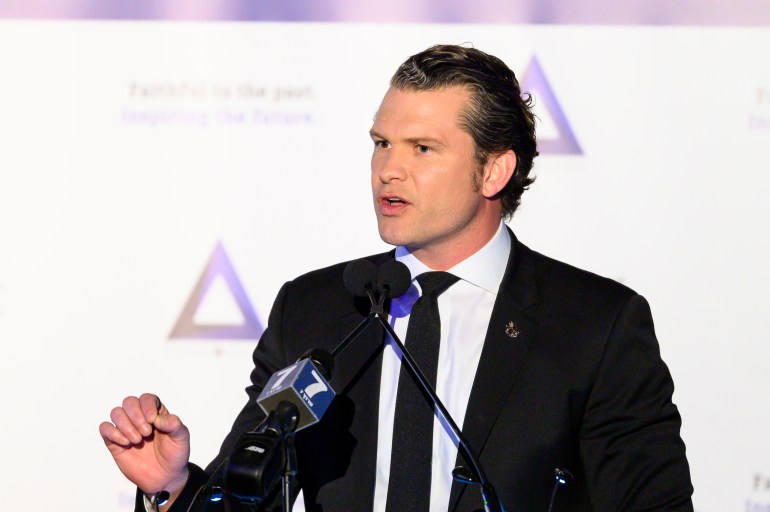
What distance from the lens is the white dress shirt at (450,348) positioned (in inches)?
96.1

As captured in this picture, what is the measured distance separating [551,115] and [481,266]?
0.91m

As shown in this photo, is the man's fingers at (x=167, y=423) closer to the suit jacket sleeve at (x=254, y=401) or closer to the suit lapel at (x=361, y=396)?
the suit jacket sleeve at (x=254, y=401)

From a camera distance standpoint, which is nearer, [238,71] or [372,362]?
[372,362]

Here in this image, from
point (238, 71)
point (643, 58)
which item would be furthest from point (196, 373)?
point (643, 58)

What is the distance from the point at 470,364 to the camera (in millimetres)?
2533

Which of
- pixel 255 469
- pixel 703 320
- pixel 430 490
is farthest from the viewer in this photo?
pixel 703 320

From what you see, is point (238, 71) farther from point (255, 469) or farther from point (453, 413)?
point (255, 469)

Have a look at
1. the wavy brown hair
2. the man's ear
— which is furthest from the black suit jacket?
the wavy brown hair

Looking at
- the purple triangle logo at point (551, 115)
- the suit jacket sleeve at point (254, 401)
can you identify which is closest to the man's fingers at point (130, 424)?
the suit jacket sleeve at point (254, 401)

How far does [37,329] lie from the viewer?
345 cm

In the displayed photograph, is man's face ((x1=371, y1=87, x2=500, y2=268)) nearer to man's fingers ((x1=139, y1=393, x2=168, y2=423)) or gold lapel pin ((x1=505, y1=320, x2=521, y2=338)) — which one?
gold lapel pin ((x1=505, y1=320, x2=521, y2=338))

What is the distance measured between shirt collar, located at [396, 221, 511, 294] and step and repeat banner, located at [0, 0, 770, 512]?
69 cm

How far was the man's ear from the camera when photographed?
8.85ft

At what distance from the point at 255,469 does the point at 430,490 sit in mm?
837
